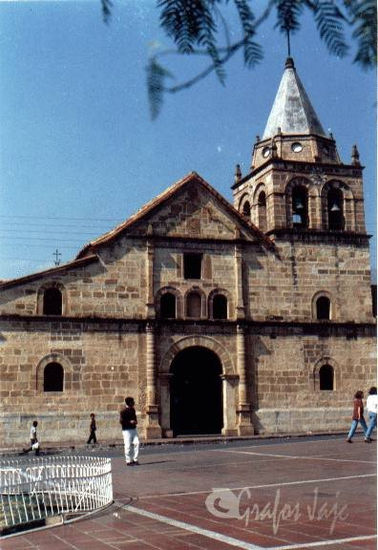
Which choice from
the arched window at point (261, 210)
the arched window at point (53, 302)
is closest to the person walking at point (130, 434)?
the arched window at point (53, 302)

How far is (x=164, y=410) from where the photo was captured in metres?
24.4

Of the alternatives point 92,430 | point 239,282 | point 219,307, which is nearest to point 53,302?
point 92,430

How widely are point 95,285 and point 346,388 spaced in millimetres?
10007

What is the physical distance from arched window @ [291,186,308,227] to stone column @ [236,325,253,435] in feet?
18.1

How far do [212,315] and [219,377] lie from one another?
7.42ft

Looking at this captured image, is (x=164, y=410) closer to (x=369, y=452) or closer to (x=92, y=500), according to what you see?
(x=369, y=452)

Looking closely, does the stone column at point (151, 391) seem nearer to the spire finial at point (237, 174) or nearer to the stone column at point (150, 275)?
the stone column at point (150, 275)

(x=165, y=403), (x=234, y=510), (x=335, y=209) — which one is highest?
(x=335, y=209)

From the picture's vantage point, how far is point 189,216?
86.3ft

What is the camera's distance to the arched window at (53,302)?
24406mm

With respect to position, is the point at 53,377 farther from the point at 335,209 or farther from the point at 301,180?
the point at 335,209

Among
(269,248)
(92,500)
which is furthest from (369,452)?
(269,248)

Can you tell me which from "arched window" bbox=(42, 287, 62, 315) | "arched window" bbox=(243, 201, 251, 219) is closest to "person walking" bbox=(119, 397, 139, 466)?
"arched window" bbox=(42, 287, 62, 315)

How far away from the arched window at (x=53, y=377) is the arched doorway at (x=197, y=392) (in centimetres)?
417
